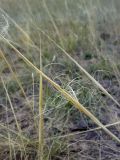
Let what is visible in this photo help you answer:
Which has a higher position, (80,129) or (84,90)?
(84,90)

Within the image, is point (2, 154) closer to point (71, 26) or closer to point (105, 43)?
point (105, 43)

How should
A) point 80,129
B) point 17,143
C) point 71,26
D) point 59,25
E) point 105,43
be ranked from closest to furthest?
point 17,143 → point 80,129 → point 105,43 → point 71,26 → point 59,25

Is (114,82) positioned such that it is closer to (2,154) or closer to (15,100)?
(15,100)

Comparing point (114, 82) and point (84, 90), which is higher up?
point (84, 90)

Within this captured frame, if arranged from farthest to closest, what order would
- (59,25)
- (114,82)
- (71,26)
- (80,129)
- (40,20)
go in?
(40,20)
(59,25)
(71,26)
(114,82)
(80,129)

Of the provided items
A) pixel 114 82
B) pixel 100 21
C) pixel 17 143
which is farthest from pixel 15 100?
pixel 100 21

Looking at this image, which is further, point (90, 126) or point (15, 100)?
point (15, 100)

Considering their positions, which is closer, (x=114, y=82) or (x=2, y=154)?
(x=2, y=154)

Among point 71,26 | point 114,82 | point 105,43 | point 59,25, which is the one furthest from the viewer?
point 59,25

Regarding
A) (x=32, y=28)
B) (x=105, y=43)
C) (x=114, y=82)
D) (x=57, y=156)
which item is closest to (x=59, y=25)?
(x=32, y=28)
